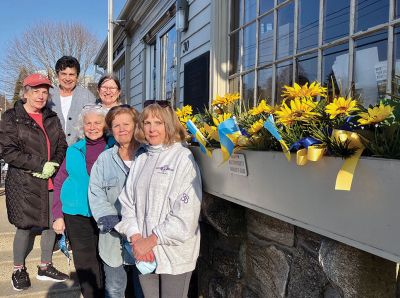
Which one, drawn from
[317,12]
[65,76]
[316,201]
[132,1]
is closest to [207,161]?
[316,201]

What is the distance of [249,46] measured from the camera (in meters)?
3.35

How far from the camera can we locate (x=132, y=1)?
686 centimetres

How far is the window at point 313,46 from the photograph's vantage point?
210 cm

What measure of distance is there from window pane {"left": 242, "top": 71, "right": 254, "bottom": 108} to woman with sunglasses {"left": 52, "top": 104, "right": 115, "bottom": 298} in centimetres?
123

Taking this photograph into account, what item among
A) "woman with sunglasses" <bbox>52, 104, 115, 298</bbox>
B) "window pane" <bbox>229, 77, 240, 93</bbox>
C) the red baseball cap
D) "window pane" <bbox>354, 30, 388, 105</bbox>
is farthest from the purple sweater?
"window pane" <bbox>354, 30, 388, 105</bbox>

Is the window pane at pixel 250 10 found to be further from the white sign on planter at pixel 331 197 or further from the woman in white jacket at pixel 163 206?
the white sign on planter at pixel 331 197

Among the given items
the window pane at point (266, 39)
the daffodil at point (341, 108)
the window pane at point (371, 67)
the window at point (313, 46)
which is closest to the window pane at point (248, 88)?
the window at point (313, 46)

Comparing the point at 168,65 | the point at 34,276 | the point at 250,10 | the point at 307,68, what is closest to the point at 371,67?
the point at 307,68

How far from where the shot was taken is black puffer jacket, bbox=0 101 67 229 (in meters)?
2.92

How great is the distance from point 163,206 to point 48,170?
4.25 ft

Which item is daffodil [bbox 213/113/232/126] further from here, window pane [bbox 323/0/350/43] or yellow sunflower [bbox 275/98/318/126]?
window pane [bbox 323/0/350/43]

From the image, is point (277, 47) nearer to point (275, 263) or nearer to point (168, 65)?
point (275, 263)

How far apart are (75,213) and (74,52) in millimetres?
22862

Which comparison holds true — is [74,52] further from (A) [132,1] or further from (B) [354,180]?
(B) [354,180]
